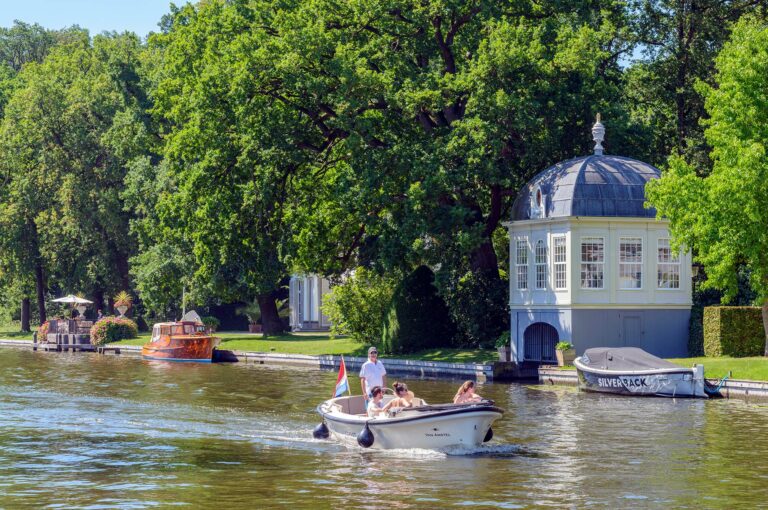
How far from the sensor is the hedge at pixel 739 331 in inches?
1898

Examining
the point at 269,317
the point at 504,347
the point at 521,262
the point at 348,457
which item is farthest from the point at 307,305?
the point at 348,457

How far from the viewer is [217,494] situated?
22.2m

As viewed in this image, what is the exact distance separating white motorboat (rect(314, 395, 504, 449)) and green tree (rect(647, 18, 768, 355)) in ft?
64.7

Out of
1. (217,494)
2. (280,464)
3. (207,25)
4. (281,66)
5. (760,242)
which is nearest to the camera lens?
(217,494)

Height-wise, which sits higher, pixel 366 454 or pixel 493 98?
pixel 493 98

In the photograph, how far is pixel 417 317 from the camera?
59531mm

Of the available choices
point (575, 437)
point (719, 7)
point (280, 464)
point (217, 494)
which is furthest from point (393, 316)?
point (217, 494)

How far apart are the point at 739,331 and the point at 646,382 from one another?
787 cm

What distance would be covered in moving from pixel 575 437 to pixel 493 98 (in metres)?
24.9

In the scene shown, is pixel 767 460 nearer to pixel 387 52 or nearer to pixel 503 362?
pixel 503 362

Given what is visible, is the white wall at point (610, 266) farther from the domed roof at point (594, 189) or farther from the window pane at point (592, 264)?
the domed roof at point (594, 189)

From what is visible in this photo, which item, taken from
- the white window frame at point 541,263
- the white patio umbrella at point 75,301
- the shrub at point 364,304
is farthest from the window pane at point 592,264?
the white patio umbrella at point 75,301

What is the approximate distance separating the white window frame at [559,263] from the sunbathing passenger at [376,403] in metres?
23.0

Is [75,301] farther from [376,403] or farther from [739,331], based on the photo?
[376,403]
